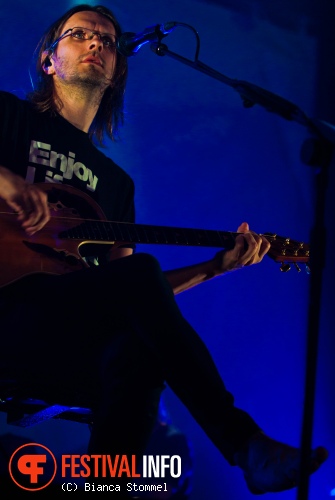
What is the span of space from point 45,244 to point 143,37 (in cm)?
73

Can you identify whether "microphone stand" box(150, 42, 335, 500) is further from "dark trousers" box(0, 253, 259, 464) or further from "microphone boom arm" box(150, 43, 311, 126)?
"dark trousers" box(0, 253, 259, 464)

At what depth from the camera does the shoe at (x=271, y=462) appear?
162 centimetres

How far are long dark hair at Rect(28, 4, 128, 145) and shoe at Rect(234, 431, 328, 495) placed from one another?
173 cm

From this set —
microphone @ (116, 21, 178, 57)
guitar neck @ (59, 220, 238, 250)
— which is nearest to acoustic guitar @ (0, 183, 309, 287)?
guitar neck @ (59, 220, 238, 250)

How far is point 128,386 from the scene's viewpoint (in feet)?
5.97

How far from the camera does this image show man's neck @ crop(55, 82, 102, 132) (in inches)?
112

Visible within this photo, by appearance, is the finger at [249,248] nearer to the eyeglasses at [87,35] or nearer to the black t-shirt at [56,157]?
the black t-shirt at [56,157]

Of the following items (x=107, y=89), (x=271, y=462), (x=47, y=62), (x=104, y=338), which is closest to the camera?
(x=271, y=462)

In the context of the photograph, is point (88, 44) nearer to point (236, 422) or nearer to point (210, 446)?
point (236, 422)

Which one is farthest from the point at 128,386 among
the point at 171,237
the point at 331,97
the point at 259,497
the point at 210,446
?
the point at 331,97

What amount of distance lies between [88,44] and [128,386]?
1.64 metres

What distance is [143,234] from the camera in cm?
244

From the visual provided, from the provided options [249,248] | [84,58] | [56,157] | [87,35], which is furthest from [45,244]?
[87,35]

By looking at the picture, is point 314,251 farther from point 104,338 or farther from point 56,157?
point 56,157
